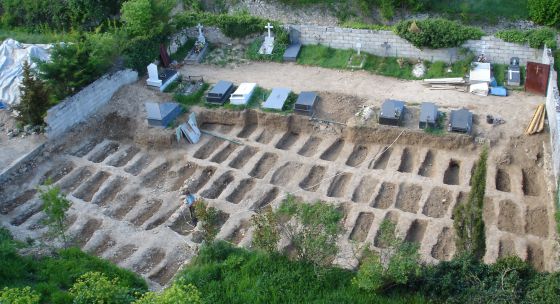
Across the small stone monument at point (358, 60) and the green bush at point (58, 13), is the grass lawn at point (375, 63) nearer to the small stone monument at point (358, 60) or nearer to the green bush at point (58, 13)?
the small stone monument at point (358, 60)

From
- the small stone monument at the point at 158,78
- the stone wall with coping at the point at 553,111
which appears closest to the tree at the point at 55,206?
the small stone monument at the point at 158,78

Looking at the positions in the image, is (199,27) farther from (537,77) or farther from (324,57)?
(537,77)

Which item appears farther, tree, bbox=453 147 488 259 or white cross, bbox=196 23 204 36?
white cross, bbox=196 23 204 36

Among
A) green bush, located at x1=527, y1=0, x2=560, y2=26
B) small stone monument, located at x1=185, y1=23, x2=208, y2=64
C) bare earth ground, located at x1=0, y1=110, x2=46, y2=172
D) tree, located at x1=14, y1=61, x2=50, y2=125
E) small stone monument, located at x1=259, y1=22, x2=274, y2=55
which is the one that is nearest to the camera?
bare earth ground, located at x1=0, y1=110, x2=46, y2=172

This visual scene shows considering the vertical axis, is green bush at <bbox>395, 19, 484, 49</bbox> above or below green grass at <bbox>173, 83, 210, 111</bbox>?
above

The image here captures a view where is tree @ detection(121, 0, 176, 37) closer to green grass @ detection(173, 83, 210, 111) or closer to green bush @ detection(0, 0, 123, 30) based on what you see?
green grass @ detection(173, 83, 210, 111)

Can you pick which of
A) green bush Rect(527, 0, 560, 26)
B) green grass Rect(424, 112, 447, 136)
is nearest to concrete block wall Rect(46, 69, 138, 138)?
green grass Rect(424, 112, 447, 136)

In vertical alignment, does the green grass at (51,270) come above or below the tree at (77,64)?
below
